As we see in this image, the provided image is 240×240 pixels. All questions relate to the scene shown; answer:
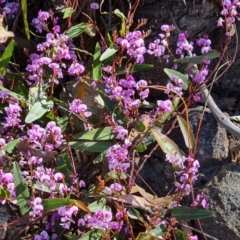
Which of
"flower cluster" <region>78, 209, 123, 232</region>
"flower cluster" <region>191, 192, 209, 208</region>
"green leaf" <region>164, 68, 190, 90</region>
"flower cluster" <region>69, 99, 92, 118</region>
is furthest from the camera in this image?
"green leaf" <region>164, 68, 190, 90</region>

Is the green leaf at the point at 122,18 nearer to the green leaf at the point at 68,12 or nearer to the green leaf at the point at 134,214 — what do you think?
the green leaf at the point at 68,12

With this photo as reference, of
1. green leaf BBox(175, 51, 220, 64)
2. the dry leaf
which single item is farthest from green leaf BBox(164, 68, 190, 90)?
the dry leaf

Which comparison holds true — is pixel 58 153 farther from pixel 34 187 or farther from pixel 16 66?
pixel 16 66

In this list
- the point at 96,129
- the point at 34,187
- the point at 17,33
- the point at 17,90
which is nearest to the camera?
the point at 34,187

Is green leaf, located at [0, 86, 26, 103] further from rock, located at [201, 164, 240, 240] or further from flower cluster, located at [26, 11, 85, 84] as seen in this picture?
rock, located at [201, 164, 240, 240]

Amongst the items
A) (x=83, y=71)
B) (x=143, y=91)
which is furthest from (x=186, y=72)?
(x=83, y=71)

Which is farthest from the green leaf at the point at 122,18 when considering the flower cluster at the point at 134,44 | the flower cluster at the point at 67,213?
the flower cluster at the point at 67,213
